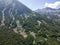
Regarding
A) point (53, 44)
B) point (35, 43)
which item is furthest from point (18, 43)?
point (53, 44)

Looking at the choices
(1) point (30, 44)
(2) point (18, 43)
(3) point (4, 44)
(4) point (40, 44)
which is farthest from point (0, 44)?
(4) point (40, 44)

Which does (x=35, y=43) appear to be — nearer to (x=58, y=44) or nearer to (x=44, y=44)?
(x=44, y=44)

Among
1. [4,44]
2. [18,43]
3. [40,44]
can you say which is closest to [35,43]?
[40,44]

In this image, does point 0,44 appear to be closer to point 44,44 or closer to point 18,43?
point 18,43

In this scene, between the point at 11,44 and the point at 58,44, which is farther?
the point at 58,44

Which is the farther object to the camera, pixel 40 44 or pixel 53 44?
pixel 53 44

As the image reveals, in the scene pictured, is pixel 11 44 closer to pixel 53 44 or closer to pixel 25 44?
pixel 25 44
